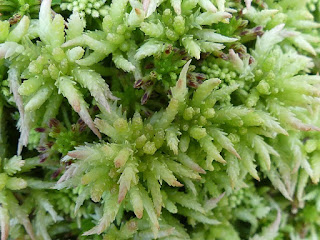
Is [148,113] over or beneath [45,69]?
beneath

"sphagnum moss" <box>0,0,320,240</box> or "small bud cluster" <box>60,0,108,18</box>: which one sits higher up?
"small bud cluster" <box>60,0,108,18</box>

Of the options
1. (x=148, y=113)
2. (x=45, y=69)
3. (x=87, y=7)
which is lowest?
(x=148, y=113)

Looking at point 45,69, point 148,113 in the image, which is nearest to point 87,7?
point 45,69

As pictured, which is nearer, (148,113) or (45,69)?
(45,69)

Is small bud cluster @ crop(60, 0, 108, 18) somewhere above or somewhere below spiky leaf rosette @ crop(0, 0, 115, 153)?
above

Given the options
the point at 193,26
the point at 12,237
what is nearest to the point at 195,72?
the point at 193,26

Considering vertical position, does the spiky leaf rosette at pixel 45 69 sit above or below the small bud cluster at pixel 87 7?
below

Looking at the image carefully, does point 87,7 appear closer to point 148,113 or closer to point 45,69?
point 45,69

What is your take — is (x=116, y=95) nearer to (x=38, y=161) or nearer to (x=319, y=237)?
(x=38, y=161)
